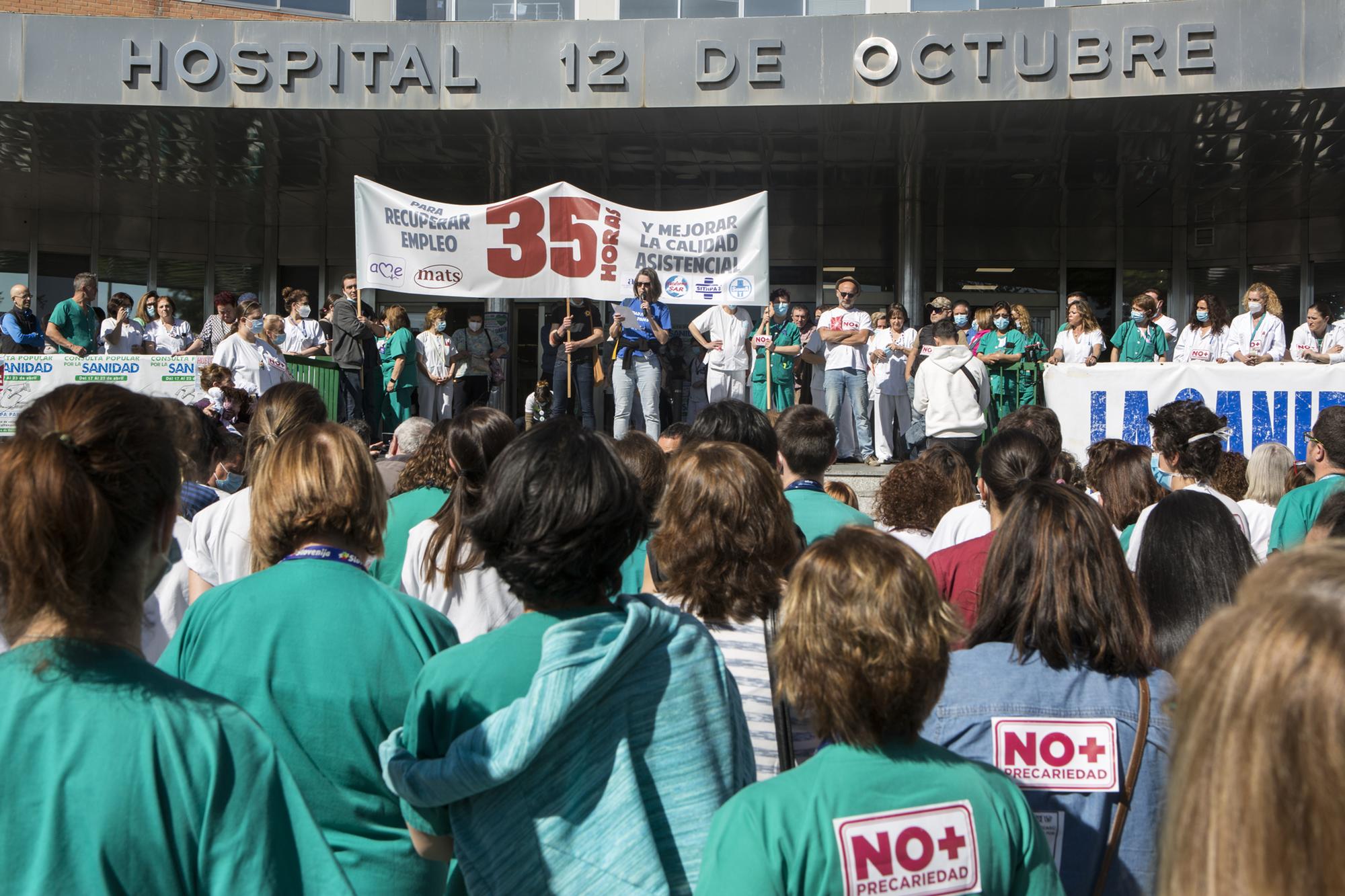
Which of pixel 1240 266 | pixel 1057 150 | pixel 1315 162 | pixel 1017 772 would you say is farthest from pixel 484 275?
pixel 1240 266

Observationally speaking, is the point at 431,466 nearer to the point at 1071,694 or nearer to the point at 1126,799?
the point at 1071,694

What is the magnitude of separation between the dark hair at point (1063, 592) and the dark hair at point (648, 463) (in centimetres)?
220

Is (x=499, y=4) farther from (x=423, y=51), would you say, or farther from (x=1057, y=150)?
(x=1057, y=150)

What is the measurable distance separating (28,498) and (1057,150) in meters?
17.5

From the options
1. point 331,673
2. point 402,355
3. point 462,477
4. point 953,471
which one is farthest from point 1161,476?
point 402,355

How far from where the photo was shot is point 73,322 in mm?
13477

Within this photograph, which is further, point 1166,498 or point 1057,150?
point 1057,150

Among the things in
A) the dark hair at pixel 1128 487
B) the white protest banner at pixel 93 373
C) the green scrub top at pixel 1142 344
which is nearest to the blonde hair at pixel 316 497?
the dark hair at pixel 1128 487

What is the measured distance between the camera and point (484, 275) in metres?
12.7

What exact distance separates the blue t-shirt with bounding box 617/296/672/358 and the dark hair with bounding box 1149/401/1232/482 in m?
6.86

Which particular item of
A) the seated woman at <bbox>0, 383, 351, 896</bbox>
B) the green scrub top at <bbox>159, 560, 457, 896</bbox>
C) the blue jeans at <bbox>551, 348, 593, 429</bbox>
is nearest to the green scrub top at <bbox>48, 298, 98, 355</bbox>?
the blue jeans at <bbox>551, 348, 593, 429</bbox>

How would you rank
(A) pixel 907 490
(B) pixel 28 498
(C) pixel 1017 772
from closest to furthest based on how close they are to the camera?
(B) pixel 28 498 → (C) pixel 1017 772 → (A) pixel 907 490

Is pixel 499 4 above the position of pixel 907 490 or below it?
above

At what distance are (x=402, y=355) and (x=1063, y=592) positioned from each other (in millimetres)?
12626
